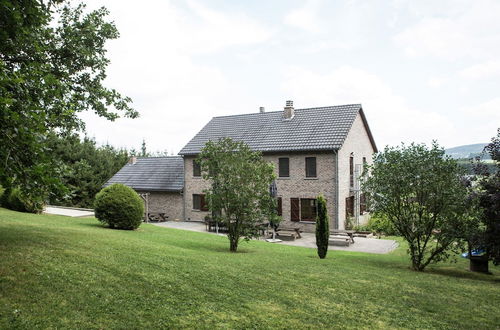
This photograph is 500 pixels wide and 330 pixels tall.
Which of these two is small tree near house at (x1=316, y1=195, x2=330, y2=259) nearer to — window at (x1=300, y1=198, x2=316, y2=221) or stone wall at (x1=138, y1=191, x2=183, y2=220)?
window at (x1=300, y1=198, x2=316, y2=221)

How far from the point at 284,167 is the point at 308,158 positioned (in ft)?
6.40

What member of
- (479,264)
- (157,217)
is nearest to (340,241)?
(479,264)

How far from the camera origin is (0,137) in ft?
18.3

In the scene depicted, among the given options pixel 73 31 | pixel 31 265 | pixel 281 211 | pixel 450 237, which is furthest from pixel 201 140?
pixel 31 265

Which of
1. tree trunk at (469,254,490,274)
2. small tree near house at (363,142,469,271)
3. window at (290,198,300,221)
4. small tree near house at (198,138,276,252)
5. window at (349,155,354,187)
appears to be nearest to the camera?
small tree near house at (363,142,469,271)

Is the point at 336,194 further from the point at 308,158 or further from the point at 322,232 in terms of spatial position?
the point at 322,232

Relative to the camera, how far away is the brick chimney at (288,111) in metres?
31.2

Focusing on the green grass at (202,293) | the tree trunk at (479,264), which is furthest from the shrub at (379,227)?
the green grass at (202,293)

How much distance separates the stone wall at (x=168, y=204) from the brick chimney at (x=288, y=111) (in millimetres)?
11007

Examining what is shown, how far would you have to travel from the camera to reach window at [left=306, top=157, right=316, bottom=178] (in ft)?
88.2

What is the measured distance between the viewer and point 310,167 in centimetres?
2703

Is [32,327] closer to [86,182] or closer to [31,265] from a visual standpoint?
[31,265]

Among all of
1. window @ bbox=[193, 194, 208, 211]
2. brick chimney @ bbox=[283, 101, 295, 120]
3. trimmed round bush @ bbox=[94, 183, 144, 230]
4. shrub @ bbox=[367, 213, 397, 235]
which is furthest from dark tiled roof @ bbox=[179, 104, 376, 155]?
trimmed round bush @ bbox=[94, 183, 144, 230]

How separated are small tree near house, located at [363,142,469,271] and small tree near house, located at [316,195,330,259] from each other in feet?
6.94
